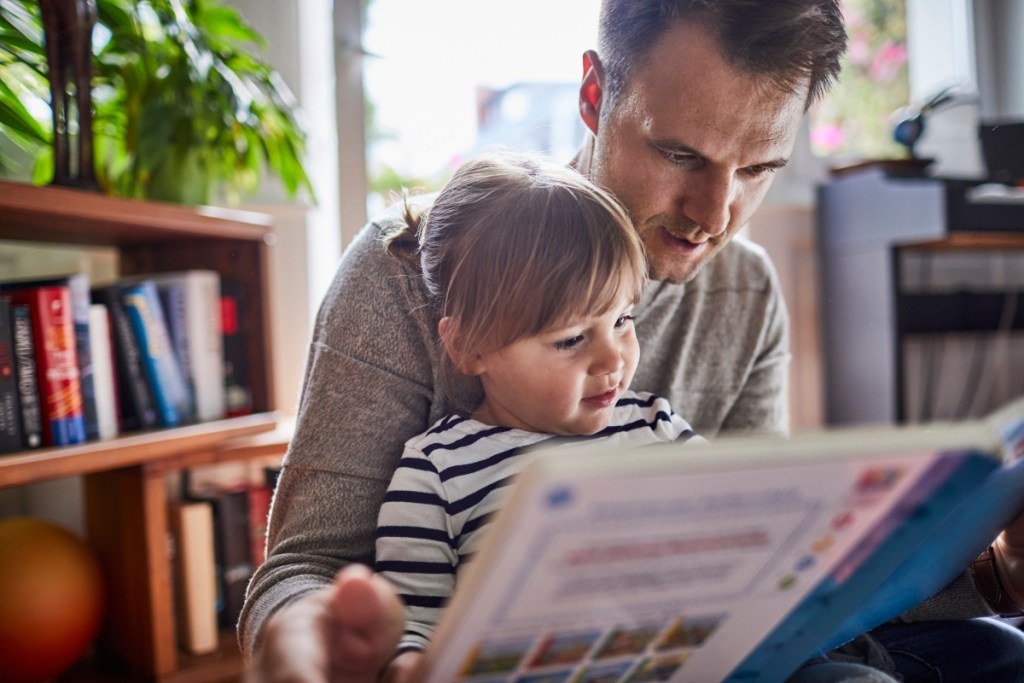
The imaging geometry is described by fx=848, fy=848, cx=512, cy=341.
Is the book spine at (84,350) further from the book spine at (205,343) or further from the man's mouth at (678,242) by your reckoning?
the man's mouth at (678,242)

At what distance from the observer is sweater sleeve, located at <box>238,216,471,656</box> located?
0.70 metres

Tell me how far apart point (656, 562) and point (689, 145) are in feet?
1.57

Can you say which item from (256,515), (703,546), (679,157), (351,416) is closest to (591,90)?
(679,157)

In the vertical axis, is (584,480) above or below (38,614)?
above

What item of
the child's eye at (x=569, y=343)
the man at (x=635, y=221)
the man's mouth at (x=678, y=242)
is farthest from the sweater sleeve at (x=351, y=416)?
the man's mouth at (x=678, y=242)

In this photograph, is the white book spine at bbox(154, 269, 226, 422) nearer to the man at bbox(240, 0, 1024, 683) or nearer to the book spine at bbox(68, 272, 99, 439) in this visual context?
the book spine at bbox(68, 272, 99, 439)

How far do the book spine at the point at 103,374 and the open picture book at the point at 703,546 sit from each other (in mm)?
1152

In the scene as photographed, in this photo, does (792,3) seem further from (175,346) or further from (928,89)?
(928,89)

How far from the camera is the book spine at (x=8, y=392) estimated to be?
121cm

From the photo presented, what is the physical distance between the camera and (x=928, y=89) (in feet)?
10.1

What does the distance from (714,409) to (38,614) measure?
3.35 ft

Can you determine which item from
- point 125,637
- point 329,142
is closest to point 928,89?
point 329,142

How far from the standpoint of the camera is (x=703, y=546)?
1.33 ft

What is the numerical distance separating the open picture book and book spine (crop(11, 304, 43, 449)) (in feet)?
3.47
